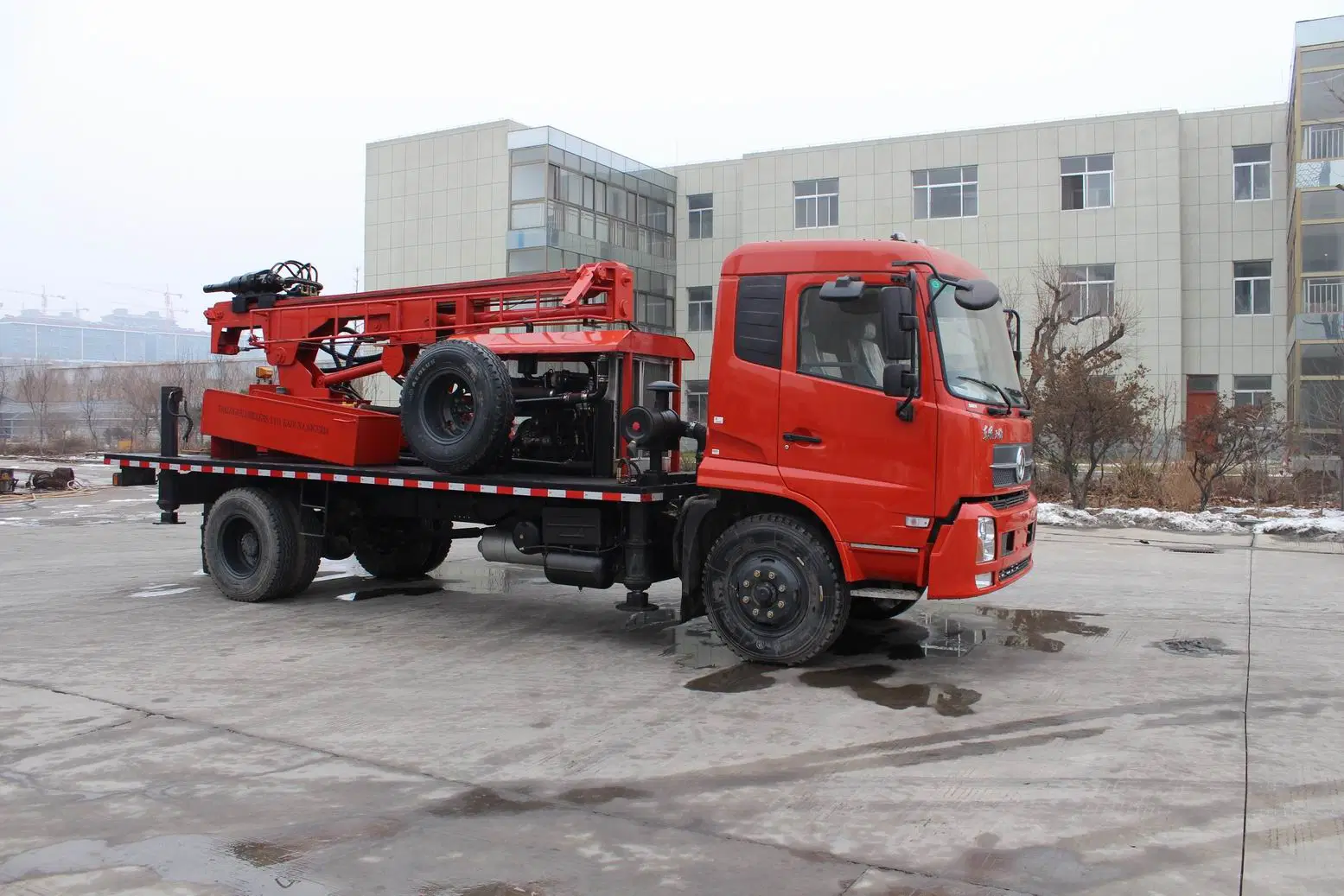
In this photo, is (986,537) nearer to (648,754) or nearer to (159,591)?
(648,754)

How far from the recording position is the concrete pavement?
417cm

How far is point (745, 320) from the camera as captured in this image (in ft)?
24.6

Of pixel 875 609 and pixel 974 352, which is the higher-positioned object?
pixel 974 352

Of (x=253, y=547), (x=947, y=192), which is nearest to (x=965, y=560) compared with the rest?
(x=253, y=547)

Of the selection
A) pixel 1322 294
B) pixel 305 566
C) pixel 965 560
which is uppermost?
pixel 1322 294

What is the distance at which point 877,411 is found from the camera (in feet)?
22.9

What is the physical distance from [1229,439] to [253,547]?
16431 mm

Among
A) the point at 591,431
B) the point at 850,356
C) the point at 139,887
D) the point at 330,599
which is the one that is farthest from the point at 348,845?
the point at 330,599

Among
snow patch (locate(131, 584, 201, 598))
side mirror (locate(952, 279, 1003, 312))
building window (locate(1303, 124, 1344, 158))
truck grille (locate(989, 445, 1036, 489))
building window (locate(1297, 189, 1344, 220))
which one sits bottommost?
snow patch (locate(131, 584, 201, 598))

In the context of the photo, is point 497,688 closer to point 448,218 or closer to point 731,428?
point 731,428

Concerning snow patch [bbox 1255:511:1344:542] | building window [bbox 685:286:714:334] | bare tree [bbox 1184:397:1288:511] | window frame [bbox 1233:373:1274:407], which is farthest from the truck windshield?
building window [bbox 685:286:714:334]

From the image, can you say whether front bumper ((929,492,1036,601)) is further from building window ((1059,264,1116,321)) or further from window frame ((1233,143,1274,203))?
window frame ((1233,143,1274,203))

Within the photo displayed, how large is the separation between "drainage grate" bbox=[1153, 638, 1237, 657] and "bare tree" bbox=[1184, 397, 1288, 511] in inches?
458

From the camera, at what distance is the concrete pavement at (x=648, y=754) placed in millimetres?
4168
